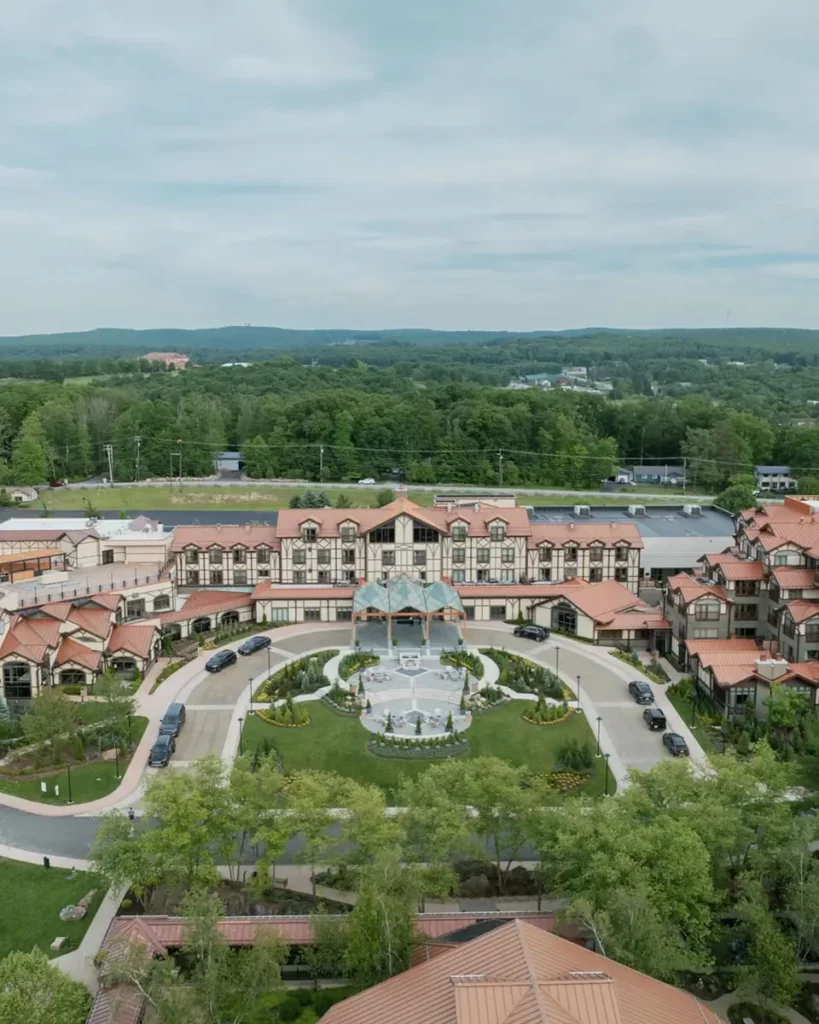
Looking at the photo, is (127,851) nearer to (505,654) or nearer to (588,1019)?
(588,1019)

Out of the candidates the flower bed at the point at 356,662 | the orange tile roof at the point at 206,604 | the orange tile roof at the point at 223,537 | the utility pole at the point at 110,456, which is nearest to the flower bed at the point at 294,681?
the flower bed at the point at 356,662

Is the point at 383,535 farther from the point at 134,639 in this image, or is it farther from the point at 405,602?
the point at 134,639

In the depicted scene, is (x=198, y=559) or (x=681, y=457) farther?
(x=681, y=457)

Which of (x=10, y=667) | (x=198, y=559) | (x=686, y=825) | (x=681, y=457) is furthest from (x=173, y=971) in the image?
(x=681, y=457)

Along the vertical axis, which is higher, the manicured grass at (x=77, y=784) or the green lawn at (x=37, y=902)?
the manicured grass at (x=77, y=784)

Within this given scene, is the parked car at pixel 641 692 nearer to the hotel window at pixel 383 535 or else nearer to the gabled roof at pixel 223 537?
the hotel window at pixel 383 535

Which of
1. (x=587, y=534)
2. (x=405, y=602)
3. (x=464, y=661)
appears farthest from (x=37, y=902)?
(x=587, y=534)
